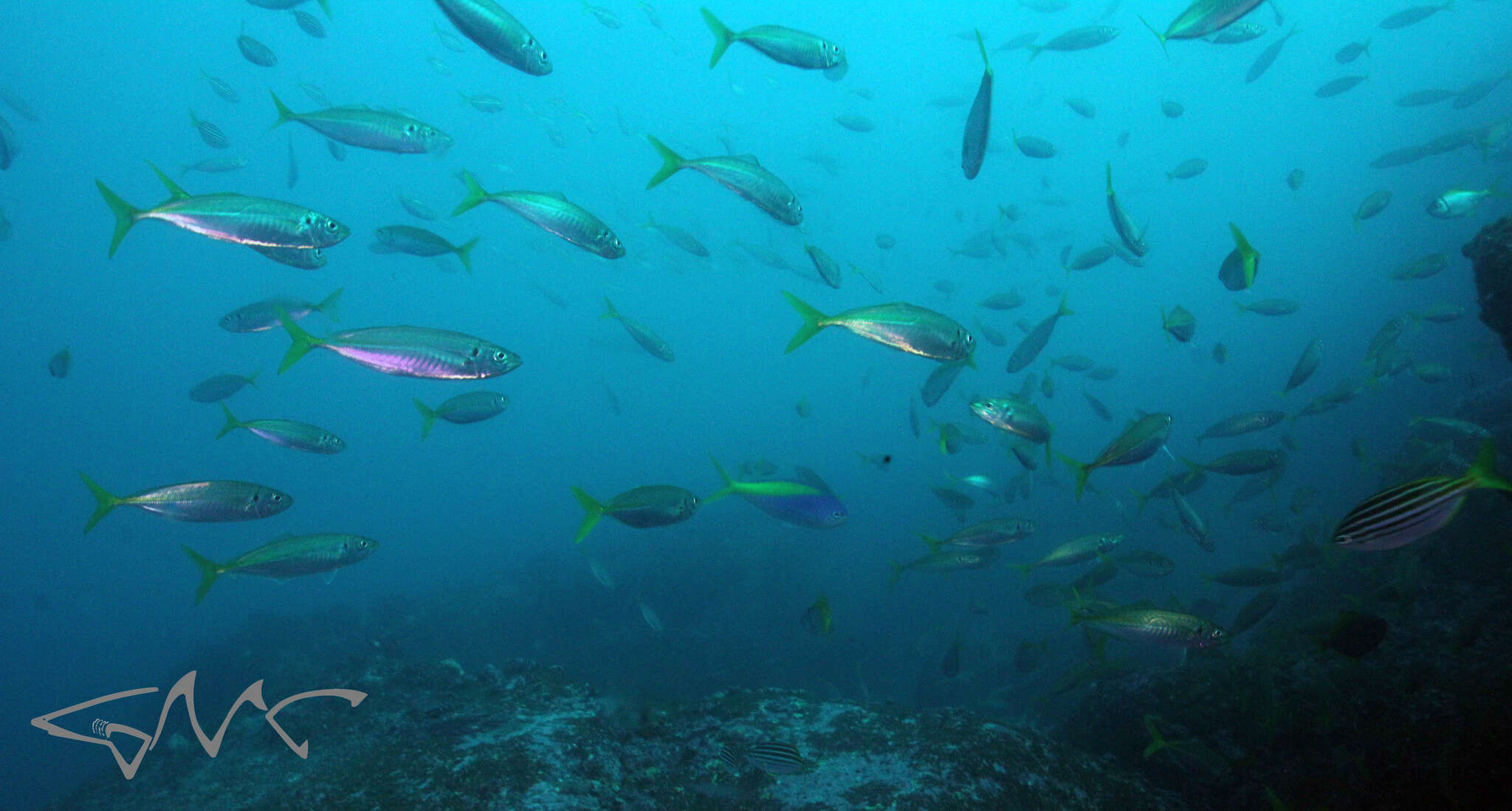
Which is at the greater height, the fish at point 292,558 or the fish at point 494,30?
the fish at point 494,30

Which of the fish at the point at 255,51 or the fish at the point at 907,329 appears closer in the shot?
the fish at the point at 907,329

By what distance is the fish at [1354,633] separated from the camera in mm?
3152

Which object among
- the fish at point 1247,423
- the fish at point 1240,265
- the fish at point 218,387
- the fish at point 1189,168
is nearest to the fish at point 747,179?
the fish at point 1240,265

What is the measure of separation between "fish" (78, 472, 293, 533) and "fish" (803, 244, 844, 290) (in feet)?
14.2

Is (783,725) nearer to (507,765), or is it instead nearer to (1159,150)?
(507,765)

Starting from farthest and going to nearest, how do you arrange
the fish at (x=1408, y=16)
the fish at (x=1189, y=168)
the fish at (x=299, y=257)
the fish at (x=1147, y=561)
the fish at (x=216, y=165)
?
1. the fish at (x=1408, y=16)
2. the fish at (x=1189, y=168)
3. the fish at (x=216, y=165)
4. the fish at (x=1147, y=561)
5. the fish at (x=299, y=257)

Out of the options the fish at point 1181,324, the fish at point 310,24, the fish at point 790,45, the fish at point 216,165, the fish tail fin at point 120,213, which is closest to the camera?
the fish tail fin at point 120,213

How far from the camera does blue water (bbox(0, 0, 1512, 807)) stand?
57.6 feet

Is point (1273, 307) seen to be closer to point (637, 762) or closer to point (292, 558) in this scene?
point (637, 762)

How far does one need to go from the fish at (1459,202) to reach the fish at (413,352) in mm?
10419

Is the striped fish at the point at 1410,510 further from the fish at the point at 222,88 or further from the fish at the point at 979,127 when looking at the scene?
the fish at the point at 222,88

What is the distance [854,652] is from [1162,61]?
90.7 m

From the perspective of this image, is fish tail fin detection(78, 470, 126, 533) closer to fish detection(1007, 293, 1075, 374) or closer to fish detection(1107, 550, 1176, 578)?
fish detection(1007, 293, 1075, 374)

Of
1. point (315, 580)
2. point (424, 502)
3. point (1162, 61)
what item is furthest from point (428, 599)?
point (1162, 61)
